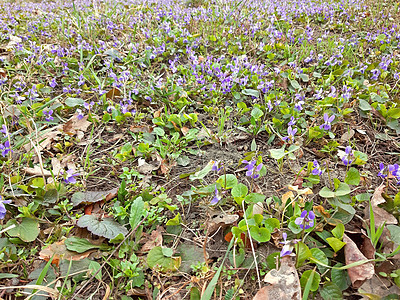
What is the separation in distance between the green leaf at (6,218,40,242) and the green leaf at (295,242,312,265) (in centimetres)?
139

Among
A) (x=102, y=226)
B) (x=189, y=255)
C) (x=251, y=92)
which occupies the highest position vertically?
(x=251, y=92)

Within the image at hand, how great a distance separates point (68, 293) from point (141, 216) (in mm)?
522

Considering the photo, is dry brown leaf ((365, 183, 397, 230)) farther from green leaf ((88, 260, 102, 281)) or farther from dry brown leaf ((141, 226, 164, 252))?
green leaf ((88, 260, 102, 281))

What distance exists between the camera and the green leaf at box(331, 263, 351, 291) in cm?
133

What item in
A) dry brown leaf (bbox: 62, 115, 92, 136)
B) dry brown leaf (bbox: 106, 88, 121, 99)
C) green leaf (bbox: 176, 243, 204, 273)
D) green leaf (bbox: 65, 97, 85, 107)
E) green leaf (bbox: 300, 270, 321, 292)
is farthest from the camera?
dry brown leaf (bbox: 106, 88, 121, 99)

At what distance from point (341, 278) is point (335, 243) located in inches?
6.3

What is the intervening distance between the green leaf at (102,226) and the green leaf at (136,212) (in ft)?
0.20

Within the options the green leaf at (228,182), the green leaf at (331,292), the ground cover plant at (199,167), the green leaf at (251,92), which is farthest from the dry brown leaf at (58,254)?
the green leaf at (251,92)

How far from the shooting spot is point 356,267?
1332 millimetres

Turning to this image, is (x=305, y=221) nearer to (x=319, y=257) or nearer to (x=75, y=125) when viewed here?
(x=319, y=257)

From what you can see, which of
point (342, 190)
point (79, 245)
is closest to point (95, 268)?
point (79, 245)

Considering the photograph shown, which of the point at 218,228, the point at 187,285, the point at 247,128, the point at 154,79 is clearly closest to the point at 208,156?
the point at 247,128

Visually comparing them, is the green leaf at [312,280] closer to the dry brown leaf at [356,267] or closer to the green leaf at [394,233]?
the dry brown leaf at [356,267]

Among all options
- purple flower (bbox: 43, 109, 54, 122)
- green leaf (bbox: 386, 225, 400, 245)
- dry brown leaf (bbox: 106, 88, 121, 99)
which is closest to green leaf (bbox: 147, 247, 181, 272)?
green leaf (bbox: 386, 225, 400, 245)
